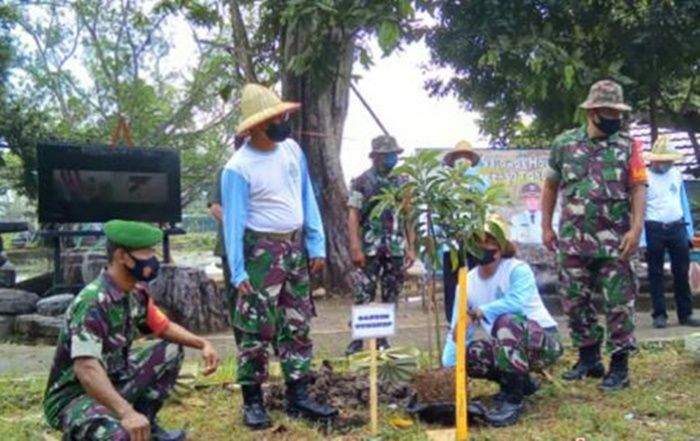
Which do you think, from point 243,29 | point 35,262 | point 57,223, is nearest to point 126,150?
point 57,223

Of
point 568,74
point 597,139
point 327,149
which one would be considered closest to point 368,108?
point 327,149

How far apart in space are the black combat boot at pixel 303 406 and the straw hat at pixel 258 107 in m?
1.37

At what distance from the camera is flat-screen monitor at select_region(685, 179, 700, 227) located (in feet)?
40.2

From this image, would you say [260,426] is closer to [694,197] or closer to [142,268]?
[142,268]

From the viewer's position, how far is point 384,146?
220 inches

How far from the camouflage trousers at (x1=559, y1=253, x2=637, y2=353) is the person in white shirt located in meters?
0.42

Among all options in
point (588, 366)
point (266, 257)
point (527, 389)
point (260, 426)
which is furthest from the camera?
point (588, 366)

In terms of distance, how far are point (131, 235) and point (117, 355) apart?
0.54m

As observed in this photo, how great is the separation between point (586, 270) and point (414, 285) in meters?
5.53

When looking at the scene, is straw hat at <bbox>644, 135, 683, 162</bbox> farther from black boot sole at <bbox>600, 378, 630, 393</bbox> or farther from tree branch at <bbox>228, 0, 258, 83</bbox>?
tree branch at <bbox>228, 0, 258, 83</bbox>

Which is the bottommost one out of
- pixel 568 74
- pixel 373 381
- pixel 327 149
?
pixel 373 381

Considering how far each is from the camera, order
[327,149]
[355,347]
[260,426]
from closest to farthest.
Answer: [260,426], [355,347], [327,149]

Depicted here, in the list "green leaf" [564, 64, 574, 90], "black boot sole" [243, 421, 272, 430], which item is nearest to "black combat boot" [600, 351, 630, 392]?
"black boot sole" [243, 421, 272, 430]

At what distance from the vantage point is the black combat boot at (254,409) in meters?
3.96
